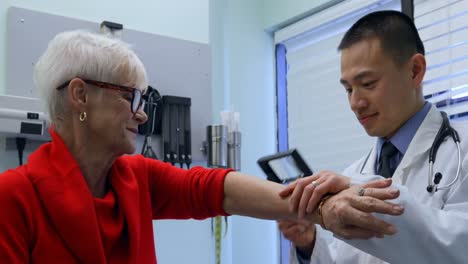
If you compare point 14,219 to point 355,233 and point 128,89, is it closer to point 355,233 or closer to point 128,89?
point 128,89

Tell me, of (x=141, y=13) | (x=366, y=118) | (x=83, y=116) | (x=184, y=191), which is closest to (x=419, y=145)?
(x=366, y=118)

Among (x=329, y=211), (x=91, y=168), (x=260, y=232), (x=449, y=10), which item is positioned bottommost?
(x=260, y=232)

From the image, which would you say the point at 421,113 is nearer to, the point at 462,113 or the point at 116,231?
the point at 462,113

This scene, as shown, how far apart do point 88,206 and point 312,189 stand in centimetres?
53

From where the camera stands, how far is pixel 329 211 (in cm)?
124

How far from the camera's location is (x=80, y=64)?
4.48 ft

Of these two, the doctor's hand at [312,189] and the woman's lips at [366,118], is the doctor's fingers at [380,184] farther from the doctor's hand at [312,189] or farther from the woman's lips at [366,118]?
the woman's lips at [366,118]

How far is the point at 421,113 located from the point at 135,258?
3.01 ft

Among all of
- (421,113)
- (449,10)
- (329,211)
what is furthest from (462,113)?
(329,211)

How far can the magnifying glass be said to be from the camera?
1419 mm

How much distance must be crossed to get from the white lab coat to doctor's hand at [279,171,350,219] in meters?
0.05

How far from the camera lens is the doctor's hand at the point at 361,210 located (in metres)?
1.15

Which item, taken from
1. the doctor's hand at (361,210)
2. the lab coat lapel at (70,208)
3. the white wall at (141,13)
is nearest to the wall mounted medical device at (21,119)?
the white wall at (141,13)

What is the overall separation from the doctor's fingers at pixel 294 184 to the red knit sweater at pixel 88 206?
0.57 feet
